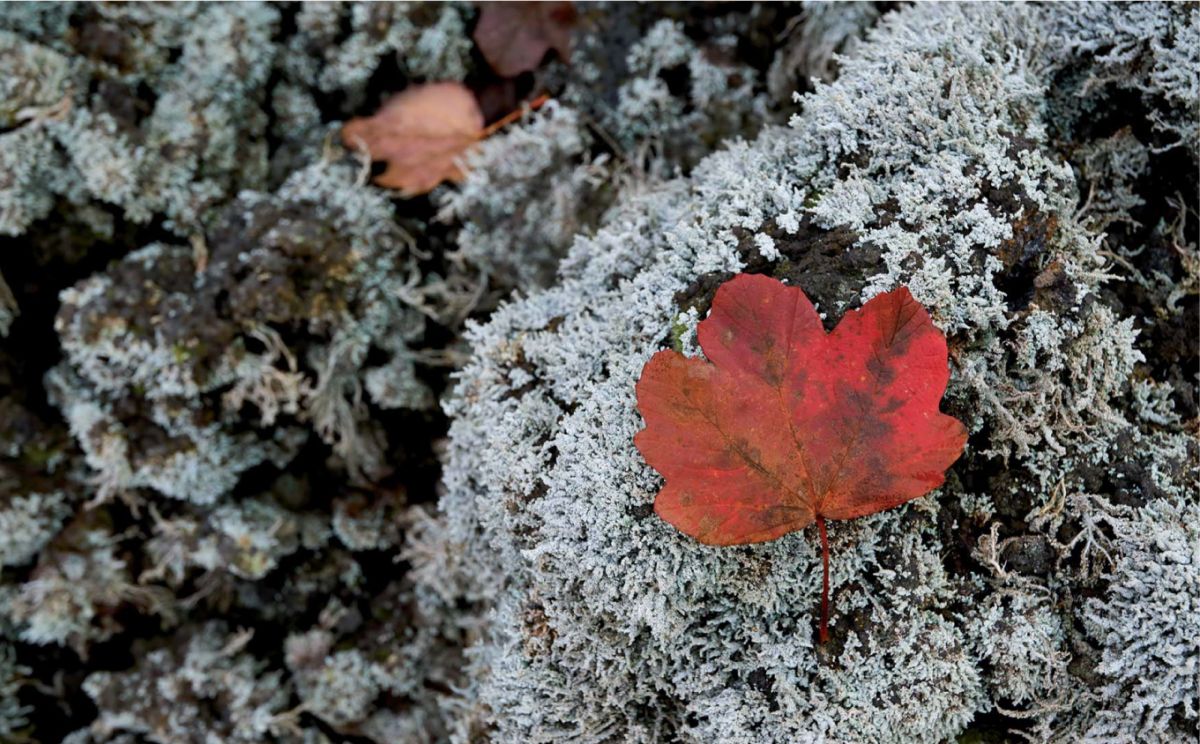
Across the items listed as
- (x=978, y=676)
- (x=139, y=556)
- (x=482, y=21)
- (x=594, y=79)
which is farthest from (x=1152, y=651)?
(x=139, y=556)

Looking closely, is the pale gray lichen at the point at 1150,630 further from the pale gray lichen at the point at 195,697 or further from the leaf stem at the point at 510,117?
the pale gray lichen at the point at 195,697

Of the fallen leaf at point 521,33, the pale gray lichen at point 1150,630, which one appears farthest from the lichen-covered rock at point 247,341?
the pale gray lichen at point 1150,630

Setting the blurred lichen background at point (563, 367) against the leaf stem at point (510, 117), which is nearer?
the blurred lichen background at point (563, 367)

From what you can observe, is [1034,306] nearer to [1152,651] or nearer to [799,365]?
[799,365]

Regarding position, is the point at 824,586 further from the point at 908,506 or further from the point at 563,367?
the point at 563,367

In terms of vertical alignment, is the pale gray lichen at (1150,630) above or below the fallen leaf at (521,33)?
below

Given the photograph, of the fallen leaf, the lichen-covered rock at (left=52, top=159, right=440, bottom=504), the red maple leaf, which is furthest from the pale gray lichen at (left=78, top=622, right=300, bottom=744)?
the fallen leaf

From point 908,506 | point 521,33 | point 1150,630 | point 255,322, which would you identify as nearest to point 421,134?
point 521,33
